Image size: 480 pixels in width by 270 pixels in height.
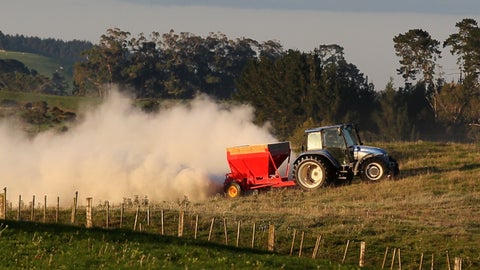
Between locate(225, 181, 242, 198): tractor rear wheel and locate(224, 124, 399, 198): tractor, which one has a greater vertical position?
locate(224, 124, 399, 198): tractor

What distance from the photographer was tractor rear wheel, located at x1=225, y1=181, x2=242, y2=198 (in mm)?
46522

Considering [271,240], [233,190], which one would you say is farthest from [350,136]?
[271,240]

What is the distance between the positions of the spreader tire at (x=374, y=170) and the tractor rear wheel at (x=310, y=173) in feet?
5.95

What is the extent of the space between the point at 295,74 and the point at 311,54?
3.11m

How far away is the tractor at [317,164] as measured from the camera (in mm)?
46000

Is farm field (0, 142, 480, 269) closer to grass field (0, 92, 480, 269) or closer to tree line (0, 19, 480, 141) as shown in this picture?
grass field (0, 92, 480, 269)

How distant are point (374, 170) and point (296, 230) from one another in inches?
473

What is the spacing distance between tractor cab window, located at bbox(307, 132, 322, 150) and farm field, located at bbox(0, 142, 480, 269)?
88.6 inches

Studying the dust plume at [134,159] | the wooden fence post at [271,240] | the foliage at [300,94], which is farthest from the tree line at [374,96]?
the wooden fence post at [271,240]

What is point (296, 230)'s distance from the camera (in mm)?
35125

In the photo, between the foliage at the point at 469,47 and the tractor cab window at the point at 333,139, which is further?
the foliage at the point at 469,47

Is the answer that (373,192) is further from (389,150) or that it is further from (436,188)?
(389,150)

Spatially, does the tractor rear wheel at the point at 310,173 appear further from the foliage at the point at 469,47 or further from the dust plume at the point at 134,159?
the foliage at the point at 469,47

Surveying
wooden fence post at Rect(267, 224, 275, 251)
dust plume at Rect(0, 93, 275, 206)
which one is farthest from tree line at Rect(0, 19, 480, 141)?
wooden fence post at Rect(267, 224, 275, 251)
